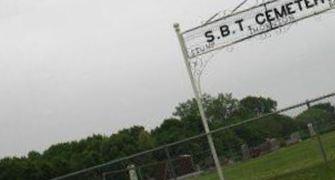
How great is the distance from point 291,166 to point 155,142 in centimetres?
5014

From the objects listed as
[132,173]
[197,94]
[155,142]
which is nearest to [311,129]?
[197,94]

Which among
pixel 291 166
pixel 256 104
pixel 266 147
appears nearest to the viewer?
pixel 291 166

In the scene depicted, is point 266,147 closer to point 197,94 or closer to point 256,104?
point 197,94

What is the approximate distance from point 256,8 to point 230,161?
398cm

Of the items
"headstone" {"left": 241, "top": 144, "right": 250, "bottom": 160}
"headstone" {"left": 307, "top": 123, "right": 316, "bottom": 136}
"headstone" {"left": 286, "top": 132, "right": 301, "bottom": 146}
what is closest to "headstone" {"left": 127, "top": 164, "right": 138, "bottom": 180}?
"headstone" {"left": 241, "top": 144, "right": 250, "bottom": 160}

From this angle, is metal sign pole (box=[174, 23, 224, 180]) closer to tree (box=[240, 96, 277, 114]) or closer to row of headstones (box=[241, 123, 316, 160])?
row of headstones (box=[241, 123, 316, 160])

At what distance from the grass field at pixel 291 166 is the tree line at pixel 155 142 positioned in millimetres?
527

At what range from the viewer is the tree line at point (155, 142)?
17.9 meters

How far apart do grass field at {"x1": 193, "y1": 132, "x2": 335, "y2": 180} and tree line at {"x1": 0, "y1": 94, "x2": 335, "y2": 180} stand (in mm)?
527

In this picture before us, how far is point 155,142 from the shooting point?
68.4 meters

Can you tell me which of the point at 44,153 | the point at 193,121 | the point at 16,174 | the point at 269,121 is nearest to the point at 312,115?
the point at 269,121

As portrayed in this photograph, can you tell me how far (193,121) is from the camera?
78188mm

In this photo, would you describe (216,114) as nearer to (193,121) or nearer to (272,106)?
(272,106)

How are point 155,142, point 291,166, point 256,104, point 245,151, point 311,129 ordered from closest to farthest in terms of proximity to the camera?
point 311,129 → point 245,151 → point 291,166 → point 155,142 → point 256,104
